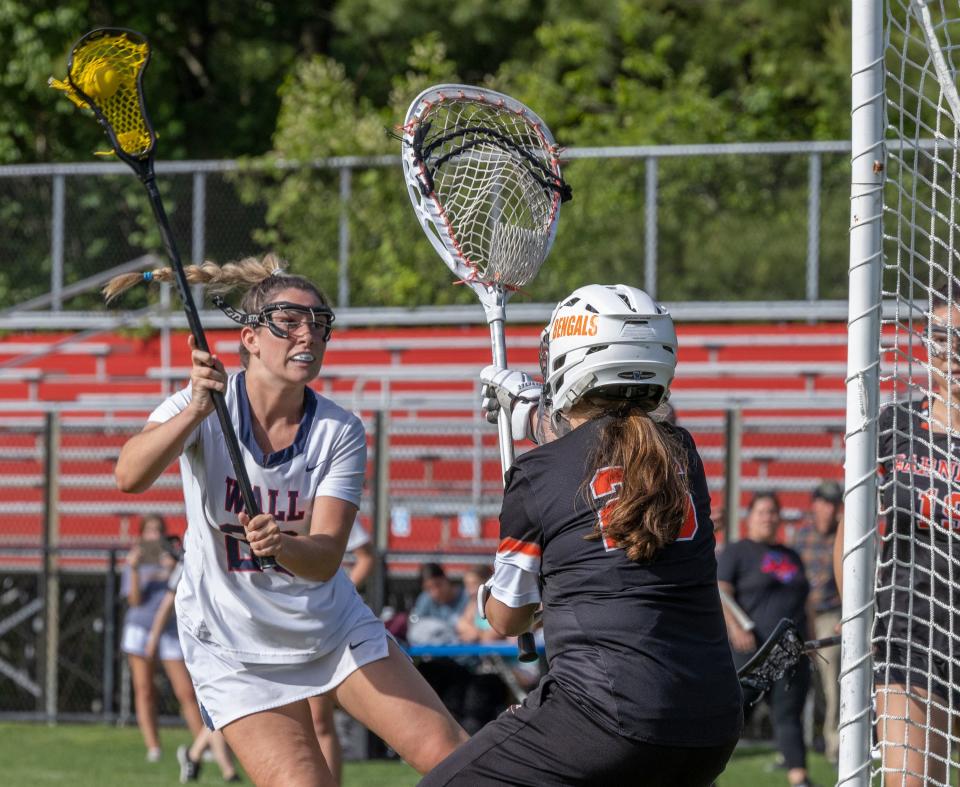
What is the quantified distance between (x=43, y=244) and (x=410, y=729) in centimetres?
1219

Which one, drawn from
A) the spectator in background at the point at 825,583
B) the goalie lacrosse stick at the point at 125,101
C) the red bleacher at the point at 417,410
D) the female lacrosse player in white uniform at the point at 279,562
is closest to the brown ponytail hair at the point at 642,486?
the female lacrosse player in white uniform at the point at 279,562

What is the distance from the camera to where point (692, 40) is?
73.0ft

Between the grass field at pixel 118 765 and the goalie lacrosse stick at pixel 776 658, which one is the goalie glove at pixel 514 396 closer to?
the goalie lacrosse stick at pixel 776 658

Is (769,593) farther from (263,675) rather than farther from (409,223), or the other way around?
(409,223)

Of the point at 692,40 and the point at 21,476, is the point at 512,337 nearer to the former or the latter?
the point at 21,476

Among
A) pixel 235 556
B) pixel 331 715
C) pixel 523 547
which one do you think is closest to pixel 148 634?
pixel 331 715

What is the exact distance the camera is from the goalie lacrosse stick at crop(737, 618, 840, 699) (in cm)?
441

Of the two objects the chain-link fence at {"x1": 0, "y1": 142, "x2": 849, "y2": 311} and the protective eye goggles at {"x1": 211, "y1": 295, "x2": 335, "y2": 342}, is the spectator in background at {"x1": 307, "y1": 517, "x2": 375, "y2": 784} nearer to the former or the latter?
the protective eye goggles at {"x1": 211, "y1": 295, "x2": 335, "y2": 342}

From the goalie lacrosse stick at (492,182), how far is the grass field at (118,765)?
564cm

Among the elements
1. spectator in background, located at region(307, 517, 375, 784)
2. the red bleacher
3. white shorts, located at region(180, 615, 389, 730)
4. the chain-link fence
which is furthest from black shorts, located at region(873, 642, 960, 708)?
the chain-link fence

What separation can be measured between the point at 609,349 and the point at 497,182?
166 cm

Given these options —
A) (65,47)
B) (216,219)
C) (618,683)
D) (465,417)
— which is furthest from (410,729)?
(65,47)

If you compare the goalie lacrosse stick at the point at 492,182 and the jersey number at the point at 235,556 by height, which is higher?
the goalie lacrosse stick at the point at 492,182

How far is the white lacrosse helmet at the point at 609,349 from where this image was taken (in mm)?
3506
